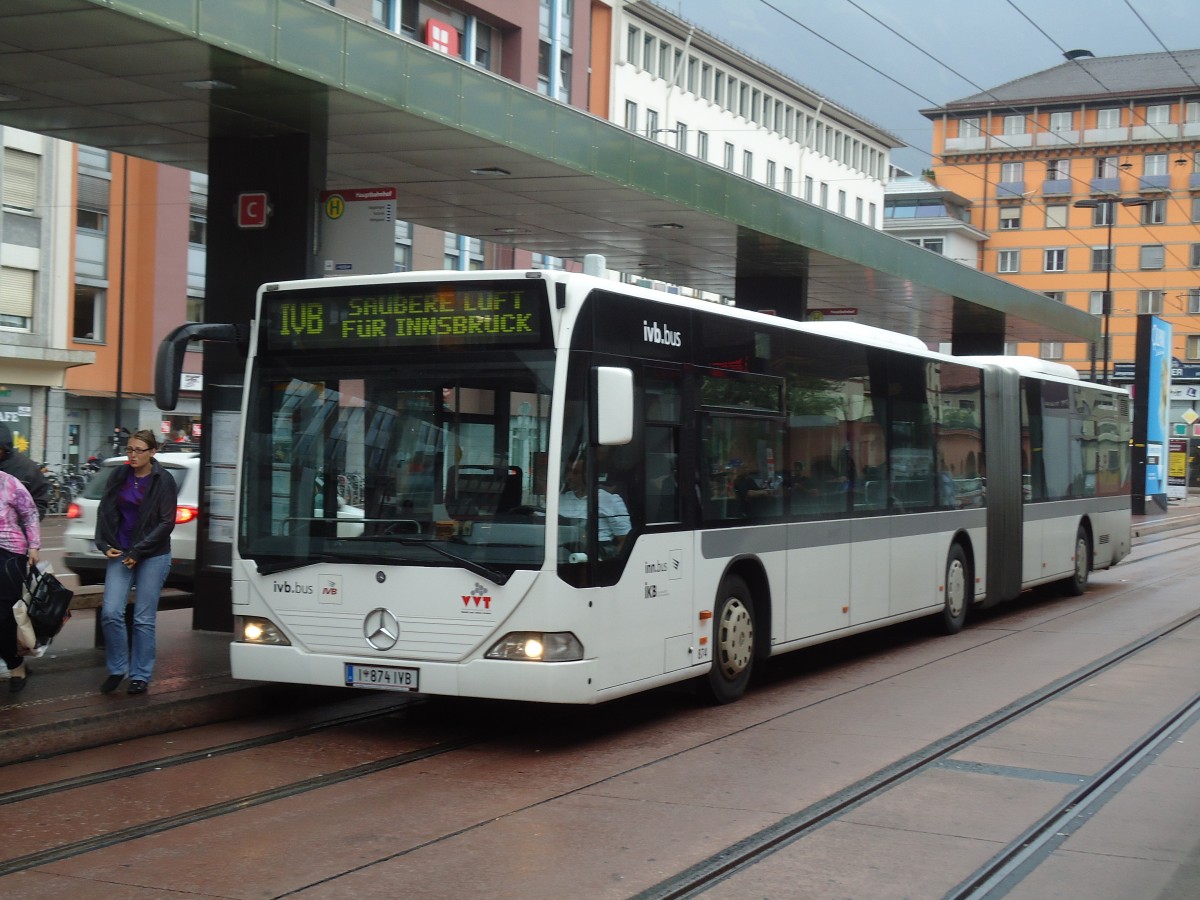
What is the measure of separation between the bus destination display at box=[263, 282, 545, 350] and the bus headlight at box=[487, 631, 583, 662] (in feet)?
5.63

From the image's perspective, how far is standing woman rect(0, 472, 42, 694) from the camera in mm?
9227

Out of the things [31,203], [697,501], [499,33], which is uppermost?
[499,33]

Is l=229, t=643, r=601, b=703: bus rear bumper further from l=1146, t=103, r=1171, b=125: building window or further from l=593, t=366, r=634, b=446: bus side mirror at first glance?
l=1146, t=103, r=1171, b=125: building window

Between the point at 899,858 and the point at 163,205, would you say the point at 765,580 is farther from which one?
the point at 163,205

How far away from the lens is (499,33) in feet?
157

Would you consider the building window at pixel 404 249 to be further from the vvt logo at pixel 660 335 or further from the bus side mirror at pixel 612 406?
the bus side mirror at pixel 612 406

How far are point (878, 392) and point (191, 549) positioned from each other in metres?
7.19

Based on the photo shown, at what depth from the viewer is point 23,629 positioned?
9.35 metres

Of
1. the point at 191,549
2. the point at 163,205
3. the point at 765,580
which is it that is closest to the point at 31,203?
the point at 163,205

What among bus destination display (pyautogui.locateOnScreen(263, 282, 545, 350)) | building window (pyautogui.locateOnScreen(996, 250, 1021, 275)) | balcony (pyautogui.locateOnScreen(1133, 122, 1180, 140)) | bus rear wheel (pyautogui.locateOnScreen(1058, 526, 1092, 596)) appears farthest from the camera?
building window (pyautogui.locateOnScreen(996, 250, 1021, 275))

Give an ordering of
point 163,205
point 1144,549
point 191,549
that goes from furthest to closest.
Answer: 1. point 163,205
2. point 1144,549
3. point 191,549

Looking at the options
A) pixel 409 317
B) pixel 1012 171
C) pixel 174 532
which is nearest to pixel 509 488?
pixel 409 317

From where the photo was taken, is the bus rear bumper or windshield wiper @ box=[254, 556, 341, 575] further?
windshield wiper @ box=[254, 556, 341, 575]

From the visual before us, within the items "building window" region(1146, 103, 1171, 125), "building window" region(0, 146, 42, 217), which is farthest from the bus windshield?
"building window" region(1146, 103, 1171, 125)
